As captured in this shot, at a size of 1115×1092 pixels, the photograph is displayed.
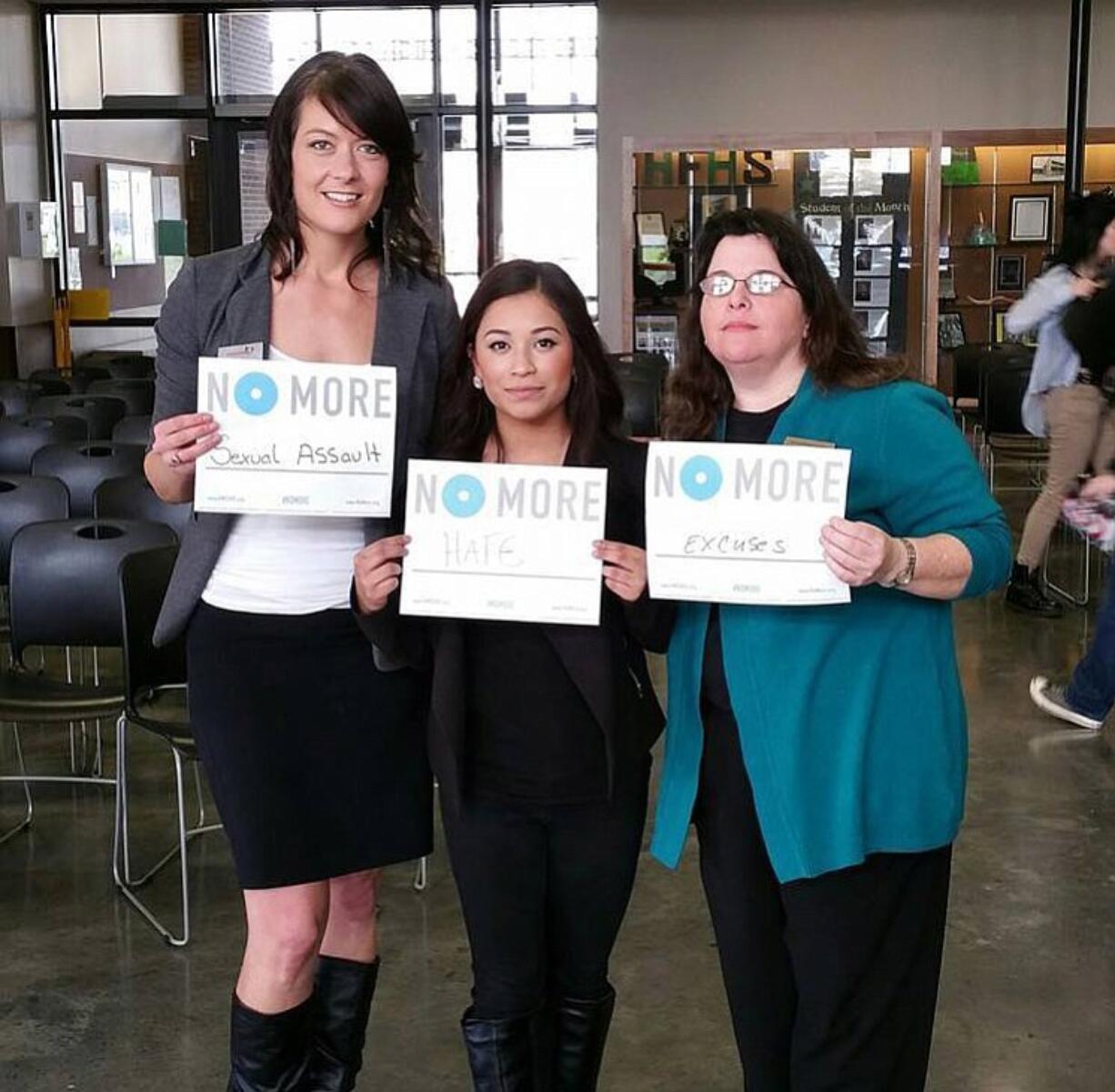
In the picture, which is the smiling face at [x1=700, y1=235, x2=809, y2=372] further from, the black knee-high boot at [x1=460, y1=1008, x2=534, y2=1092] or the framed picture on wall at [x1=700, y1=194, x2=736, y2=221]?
the framed picture on wall at [x1=700, y1=194, x2=736, y2=221]

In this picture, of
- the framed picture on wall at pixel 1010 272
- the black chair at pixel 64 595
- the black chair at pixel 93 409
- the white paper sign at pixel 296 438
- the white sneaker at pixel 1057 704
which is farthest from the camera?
the framed picture on wall at pixel 1010 272

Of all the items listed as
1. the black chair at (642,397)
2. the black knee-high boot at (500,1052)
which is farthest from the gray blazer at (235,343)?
the black chair at (642,397)

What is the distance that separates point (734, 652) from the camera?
2090 millimetres

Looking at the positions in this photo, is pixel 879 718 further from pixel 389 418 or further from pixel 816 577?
pixel 389 418

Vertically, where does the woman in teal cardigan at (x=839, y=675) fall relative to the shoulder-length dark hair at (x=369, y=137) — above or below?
below

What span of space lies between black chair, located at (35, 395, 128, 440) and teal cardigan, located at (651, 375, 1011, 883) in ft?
19.5

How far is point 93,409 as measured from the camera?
773 centimetres

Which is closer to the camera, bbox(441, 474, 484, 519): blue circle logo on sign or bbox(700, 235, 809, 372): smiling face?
bbox(700, 235, 809, 372): smiling face

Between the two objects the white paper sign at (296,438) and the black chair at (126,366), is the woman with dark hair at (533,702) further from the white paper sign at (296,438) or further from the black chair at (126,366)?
the black chair at (126,366)

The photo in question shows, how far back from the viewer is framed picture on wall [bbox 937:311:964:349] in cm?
1254

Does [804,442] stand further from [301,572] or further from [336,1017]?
[336,1017]

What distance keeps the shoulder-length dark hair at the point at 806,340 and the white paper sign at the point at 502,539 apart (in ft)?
0.53

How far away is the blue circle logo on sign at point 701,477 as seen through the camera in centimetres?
206

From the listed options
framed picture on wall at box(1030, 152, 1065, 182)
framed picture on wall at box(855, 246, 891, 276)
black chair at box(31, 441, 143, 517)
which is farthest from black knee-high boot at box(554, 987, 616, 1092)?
framed picture on wall at box(1030, 152, 1065, 182)
